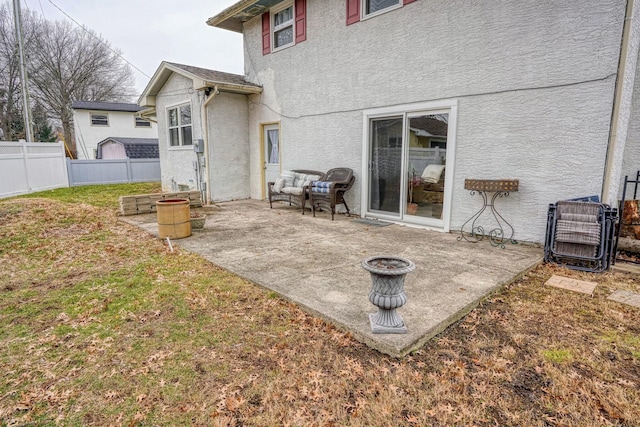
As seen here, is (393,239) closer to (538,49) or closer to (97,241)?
(538,49)

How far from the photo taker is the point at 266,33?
8750 millimetres

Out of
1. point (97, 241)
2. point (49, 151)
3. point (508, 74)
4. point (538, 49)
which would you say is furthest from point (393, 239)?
point (49, 151)

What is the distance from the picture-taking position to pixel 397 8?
237 inches

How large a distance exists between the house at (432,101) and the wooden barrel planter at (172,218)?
3.42 meters

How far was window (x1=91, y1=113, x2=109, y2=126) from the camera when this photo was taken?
2188cm

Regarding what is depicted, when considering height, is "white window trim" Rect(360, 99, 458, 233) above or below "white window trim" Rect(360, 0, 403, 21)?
below

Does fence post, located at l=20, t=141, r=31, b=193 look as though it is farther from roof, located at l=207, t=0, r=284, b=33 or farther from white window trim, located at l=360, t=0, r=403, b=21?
white window trim, located at l=360, t=0, r=403, b=21

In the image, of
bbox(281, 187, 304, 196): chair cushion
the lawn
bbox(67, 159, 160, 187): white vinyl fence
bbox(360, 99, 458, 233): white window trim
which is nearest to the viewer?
the lawn

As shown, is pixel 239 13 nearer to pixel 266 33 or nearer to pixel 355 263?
pixel 266 33

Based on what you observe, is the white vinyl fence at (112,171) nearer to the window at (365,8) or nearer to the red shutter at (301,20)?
the red shutter at (301,20)

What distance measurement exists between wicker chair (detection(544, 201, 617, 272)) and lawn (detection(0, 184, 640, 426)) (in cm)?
40

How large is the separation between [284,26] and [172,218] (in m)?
5.65

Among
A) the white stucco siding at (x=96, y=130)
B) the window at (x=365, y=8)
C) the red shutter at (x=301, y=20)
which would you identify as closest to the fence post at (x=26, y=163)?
the red shutter at (x=301, y=20)

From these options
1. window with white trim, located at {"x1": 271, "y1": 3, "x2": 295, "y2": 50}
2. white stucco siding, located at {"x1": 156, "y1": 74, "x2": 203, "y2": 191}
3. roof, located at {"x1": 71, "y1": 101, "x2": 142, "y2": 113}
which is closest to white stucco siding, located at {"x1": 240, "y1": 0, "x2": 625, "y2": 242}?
window with white trim, located at {"x1": 271, "y1": 3, "x2": 295, "y2": 50}
